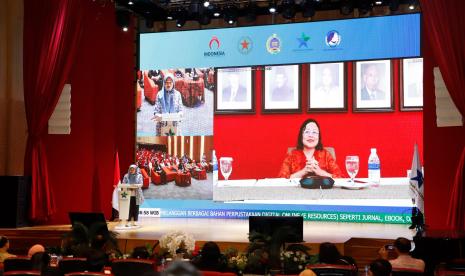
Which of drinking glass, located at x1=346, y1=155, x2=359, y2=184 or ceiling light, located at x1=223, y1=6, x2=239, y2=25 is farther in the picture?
ceiling light, located at x1=223, y1=6, x2=239, y2=25

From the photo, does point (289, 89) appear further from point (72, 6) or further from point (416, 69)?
point (72, 6)

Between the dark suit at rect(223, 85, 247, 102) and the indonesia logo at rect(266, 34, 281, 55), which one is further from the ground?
the indonesia logo at rect(266, 34, 281, 55)

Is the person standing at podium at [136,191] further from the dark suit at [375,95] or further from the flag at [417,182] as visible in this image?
the flag at [417,182]

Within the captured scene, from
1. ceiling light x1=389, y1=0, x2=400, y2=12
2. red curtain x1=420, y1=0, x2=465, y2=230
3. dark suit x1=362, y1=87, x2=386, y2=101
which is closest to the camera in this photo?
red curtain x1=420, y1=0, x2=465, y2=230

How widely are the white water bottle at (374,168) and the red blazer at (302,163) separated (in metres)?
0.55

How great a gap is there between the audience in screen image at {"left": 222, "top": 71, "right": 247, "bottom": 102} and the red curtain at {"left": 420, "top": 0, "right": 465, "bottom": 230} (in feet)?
13.1

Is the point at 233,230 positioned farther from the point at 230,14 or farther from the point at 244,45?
the point at 230,14

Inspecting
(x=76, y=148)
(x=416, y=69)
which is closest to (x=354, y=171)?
(x=416, y=69)

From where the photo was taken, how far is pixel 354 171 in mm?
10789

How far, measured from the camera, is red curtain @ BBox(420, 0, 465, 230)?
829 cm

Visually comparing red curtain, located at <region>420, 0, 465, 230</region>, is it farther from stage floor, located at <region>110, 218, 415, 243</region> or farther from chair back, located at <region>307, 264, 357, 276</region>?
chair back, located at <region>307, 264, 357, 276</region>

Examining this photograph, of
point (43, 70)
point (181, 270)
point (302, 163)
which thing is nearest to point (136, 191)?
point (43, 70)

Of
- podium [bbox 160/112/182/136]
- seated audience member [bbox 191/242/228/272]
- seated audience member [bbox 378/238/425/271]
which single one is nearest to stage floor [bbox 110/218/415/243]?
podium [bbox 160/112/182/136]

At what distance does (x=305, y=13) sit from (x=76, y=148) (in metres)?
4.77
